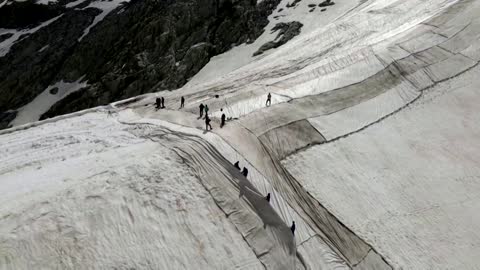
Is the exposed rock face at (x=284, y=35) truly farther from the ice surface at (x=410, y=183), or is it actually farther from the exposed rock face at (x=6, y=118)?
the exposed rock face at (x=6, y=118)

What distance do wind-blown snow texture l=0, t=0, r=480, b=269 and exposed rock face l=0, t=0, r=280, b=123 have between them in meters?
29.7

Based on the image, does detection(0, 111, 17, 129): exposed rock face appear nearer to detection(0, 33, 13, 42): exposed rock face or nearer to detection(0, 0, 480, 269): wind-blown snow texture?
detection(0, 33, 13, 42): exposed rock face

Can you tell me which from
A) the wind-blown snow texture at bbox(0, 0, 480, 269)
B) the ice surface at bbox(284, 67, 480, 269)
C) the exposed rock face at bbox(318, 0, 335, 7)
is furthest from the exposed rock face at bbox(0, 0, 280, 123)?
the ice surface at bbox(284, 67, 480, 269)

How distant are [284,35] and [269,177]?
41545mm

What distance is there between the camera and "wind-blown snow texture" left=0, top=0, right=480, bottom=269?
1140 cm

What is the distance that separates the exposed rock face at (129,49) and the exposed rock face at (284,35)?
15.1 feet

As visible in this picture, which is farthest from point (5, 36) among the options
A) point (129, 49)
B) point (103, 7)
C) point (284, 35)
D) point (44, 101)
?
point (284, 35)

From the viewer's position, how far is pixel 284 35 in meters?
52.4

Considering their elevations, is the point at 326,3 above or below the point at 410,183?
above

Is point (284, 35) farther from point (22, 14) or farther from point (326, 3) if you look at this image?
point (22, 14)

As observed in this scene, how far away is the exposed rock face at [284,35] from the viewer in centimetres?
5124

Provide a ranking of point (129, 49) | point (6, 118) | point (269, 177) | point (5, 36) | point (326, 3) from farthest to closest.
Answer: point (5, 36) < point (326, 3) < point (129, 49) < point (6, 118) < point (269, 177)

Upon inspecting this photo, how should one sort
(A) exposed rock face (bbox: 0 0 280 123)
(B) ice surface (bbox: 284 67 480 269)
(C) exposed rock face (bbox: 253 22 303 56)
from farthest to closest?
(A) exposed rock face (bbox: 0 0 280 123)
(C) exposed rock face (bbox: 253 22 303 56)
(B) ice surface (bbox: 284 67 480 269)

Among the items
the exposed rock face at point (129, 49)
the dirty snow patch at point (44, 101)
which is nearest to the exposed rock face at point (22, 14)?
the exposed rock face at point (129, 49)
